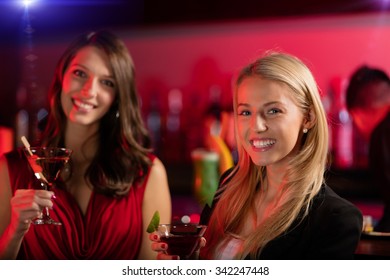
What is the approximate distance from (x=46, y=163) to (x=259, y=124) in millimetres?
617

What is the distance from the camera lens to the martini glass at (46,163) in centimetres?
196

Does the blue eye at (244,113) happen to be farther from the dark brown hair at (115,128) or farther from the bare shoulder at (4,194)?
the bare shoulder at (4,194)

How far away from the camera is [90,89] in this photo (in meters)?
2.28

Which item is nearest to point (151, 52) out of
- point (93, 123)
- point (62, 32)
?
point (62, 32)

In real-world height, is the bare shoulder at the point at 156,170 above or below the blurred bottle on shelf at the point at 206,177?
above

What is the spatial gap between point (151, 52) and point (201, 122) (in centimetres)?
51

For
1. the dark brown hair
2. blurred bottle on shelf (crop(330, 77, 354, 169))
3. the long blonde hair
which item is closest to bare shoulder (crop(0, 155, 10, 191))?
the dark brown hair

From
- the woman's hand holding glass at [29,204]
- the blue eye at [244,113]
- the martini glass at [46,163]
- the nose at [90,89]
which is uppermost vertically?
the nose at [90,89]

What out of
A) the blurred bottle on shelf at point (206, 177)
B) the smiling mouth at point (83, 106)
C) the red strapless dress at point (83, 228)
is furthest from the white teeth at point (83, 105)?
the blurred bottle on shelf at point (206, 177)

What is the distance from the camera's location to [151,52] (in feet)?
11.8

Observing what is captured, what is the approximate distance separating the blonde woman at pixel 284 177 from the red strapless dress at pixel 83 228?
38 cm

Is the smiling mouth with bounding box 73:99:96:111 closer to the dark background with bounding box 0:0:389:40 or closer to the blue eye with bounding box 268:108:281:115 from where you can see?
the blue eye with bounding box 268:108:281:115

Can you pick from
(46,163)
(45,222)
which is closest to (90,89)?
(46,163)
